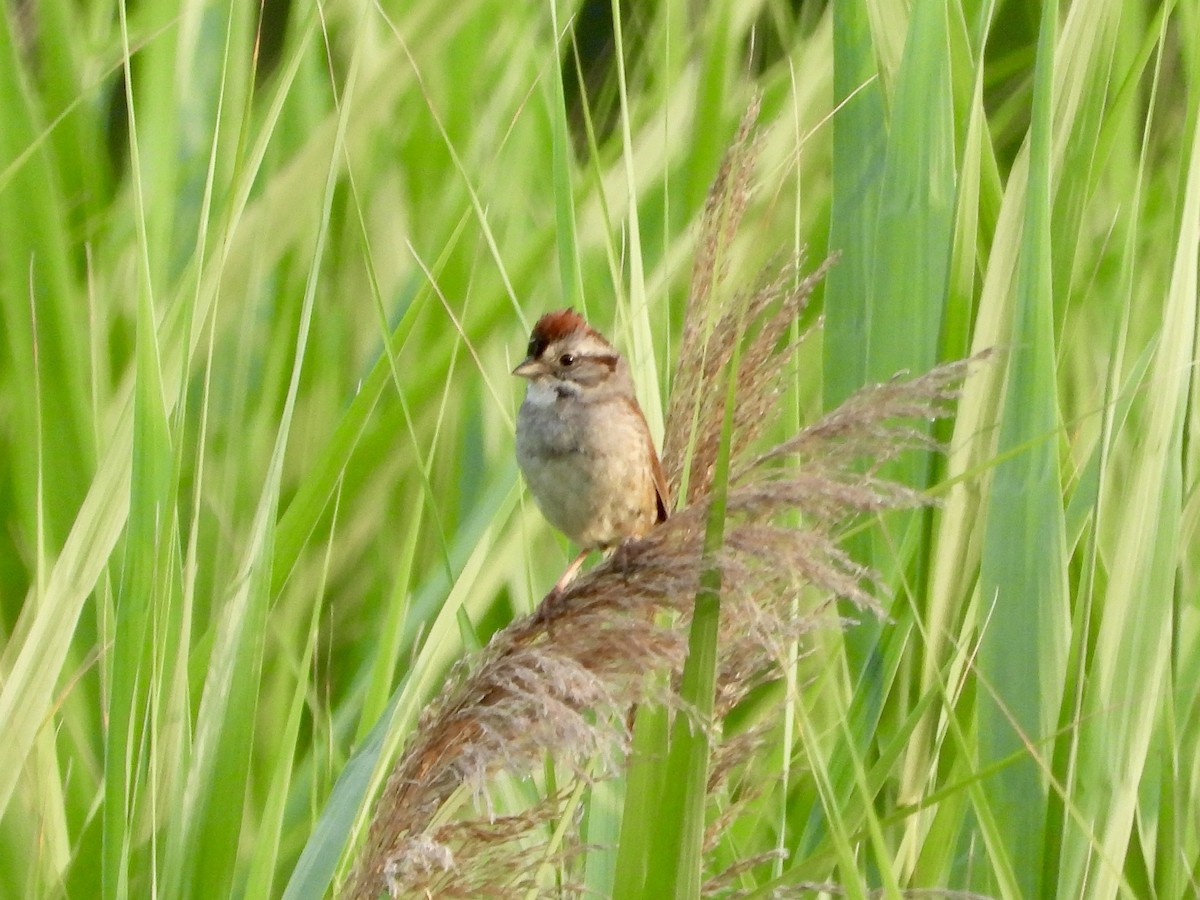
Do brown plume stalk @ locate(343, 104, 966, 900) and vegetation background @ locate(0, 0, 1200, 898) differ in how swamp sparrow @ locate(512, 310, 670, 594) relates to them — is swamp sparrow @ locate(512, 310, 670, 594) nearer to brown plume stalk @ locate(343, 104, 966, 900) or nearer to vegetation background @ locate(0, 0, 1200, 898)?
vegetation background @ locate(0, 0, 1200, 898)

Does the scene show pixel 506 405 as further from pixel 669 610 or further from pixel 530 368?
pixel 669 610

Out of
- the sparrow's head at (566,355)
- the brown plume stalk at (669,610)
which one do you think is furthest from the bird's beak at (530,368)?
the brown plume stalk at (669,610)

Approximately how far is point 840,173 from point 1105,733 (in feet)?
2.23

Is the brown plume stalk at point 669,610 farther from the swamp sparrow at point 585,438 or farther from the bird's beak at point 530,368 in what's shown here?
the bird's beak at point 530,368

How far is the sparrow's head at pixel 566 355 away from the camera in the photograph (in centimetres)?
217

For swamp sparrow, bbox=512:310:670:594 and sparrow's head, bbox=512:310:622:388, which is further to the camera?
sparrow's head, bbox=512:310:622:388

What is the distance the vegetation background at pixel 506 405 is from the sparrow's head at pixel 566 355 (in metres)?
0.05

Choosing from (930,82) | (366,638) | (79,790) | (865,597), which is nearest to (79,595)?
(79,790)

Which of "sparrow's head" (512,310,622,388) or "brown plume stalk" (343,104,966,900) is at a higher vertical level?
"sparrow's head" (512,310,622,388)

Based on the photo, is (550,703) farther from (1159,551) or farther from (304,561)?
(304,561)

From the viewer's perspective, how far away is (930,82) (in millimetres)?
1618

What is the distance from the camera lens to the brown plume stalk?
3.82ft

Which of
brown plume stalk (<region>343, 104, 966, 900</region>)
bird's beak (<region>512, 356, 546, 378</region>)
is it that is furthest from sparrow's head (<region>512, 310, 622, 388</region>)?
brown plume stalk (<region>343, 104, 966, 900</region>)

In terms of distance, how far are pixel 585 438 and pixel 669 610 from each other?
0.87 m
